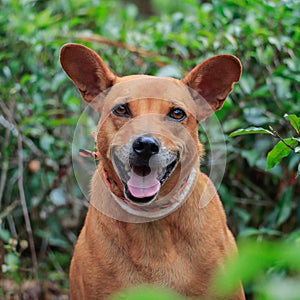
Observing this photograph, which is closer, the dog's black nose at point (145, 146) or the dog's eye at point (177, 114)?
the dog's black nose at point (145, 146)

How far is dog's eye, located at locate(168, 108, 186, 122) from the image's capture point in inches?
109

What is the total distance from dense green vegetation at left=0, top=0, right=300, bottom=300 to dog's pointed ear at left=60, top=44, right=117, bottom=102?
44.6 inches

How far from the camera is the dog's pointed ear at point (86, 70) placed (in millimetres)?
2955

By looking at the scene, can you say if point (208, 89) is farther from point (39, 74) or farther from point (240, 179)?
point (39, 74)

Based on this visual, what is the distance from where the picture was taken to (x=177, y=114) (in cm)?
279

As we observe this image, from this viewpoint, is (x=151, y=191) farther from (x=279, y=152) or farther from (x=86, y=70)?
(x=86, y=70)

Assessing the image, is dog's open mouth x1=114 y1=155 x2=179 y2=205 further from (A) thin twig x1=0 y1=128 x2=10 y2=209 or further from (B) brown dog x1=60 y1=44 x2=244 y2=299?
(A) thin twig x1=0 y1=128 x2=10 y2=209

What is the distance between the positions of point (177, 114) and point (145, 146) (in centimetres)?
37

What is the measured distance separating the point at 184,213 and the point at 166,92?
60 cm

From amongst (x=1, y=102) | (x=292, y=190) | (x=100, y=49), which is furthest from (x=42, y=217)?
(x=292, y=190)

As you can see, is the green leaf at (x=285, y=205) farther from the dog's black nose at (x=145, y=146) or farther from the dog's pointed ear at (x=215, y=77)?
the dog's black nose at (x=145, y=146)

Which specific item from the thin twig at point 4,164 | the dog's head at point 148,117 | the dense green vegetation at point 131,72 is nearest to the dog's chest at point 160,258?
the dog's head at point 148,117

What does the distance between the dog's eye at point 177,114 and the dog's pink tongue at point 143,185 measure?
305 millimetres

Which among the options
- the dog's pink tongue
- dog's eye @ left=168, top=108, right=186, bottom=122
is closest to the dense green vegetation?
dog's eye @ left=168, top=108, right=186, bottom=122
